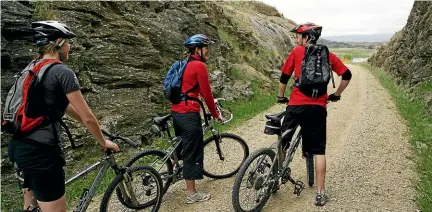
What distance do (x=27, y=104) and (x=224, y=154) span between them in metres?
4.34

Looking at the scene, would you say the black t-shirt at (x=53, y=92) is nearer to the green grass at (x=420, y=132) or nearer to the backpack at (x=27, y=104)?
the backpack at (x=27, y=104)

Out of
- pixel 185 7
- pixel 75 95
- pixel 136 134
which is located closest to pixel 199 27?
pixel 185 7

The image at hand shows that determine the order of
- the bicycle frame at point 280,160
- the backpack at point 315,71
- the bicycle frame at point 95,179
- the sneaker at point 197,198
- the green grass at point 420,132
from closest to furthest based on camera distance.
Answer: the bicycle frame at point 95,179 < the backpack at point 315,71 < the bicycle frame at point 280,160 < the sneaker at point 197,198 < the green grass at point 420,132

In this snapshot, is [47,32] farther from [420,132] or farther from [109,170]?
[420,132]

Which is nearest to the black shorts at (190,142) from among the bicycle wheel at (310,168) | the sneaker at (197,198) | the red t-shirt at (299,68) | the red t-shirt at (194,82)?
the red t-shirt at (194,82)

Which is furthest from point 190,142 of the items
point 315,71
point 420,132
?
point 420,132

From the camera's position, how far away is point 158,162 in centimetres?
607

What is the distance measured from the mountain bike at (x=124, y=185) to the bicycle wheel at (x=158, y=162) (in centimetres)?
→ 36

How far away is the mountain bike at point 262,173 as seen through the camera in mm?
5361

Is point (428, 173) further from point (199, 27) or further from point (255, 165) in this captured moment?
point (199, 27)

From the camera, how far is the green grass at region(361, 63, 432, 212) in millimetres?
6398

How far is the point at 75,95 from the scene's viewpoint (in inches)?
141

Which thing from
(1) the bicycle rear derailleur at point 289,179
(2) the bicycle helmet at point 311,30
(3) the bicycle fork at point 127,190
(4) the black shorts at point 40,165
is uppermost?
(2) the bicycle helmet at point 311,30

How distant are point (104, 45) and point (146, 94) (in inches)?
76.4
